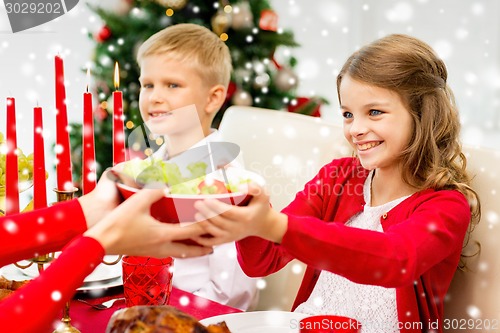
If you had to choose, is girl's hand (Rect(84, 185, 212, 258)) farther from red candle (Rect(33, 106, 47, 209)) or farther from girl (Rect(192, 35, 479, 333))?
girl (Rect(192, 35, 479, 333))

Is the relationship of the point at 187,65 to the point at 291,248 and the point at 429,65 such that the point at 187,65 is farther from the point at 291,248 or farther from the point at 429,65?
the point at 291,248

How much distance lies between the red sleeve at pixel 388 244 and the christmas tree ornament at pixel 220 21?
1475 mm

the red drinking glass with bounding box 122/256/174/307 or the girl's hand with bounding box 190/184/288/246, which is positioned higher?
the girl's hand with bounding box 190/184/288/246

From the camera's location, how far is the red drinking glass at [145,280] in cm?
119

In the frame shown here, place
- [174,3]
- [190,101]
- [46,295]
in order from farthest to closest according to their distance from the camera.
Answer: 1. [174,3]
2. [190,101]
3. [46,295]

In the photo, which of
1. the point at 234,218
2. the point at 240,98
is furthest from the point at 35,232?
the point at 240,98

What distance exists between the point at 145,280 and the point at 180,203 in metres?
0.30

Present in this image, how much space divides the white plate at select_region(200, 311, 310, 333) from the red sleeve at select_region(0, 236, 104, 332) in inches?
12.8

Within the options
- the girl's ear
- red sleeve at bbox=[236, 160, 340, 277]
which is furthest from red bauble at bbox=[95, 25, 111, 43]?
red sleeve at bbox=[236, 160, 340, 277]

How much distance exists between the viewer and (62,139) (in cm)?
100

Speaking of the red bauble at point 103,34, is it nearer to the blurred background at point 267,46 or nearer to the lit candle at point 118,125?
the blurred background at point 267,46

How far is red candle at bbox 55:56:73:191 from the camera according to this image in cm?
100

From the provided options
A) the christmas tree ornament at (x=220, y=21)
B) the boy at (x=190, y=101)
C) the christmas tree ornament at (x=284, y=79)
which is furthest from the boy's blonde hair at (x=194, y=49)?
the christmas tree ornament at (x=284, y=79)

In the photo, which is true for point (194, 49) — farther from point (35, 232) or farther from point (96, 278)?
point (35, 232)
